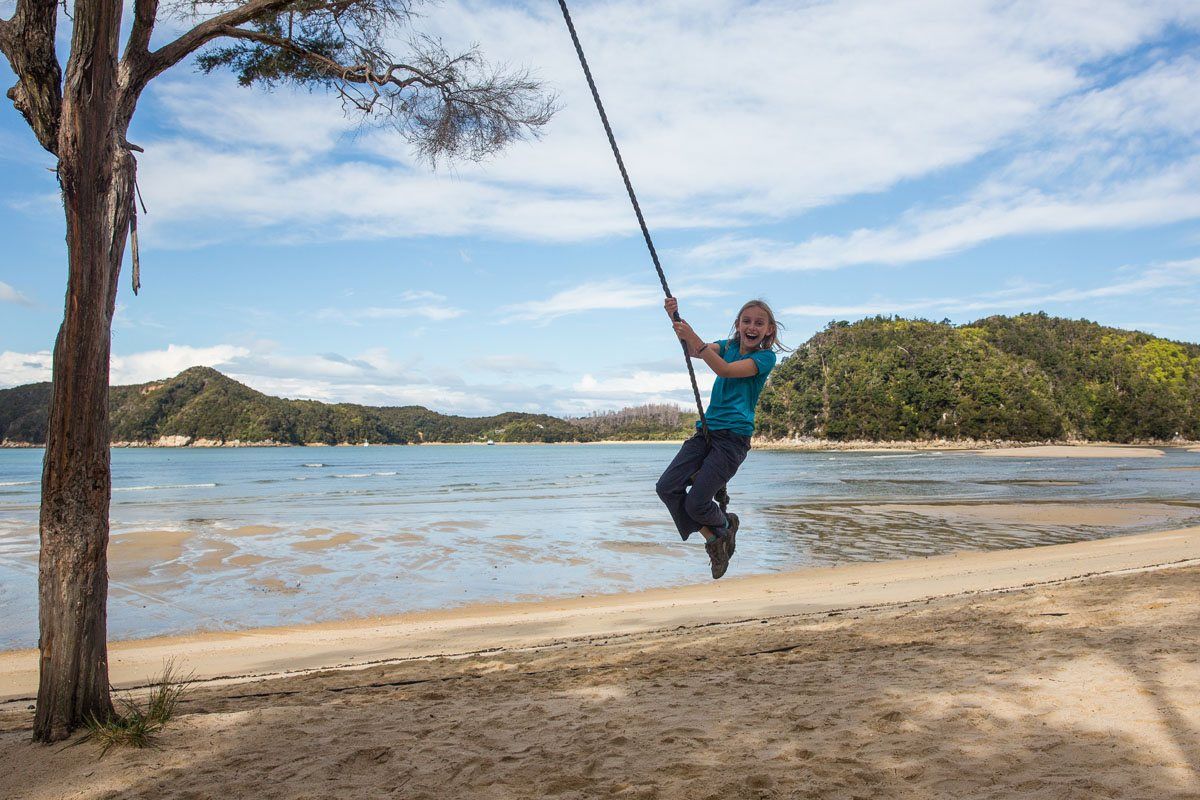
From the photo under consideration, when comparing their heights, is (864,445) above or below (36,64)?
below

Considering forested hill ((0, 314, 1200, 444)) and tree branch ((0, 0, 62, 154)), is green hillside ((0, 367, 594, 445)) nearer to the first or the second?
forested hill ((0, 314, 1200, 444))

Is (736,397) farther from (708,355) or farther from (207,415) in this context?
(207,415)

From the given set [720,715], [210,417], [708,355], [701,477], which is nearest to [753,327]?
[708,355]

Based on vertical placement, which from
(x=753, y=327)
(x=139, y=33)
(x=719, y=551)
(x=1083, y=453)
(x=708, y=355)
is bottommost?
(x=1083, y=453)

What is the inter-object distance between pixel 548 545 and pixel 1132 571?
418 inches

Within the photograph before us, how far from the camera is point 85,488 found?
13.1ft

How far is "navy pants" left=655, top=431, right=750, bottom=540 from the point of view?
5527mm

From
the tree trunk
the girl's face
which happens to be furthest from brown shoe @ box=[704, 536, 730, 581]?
the tree trunk

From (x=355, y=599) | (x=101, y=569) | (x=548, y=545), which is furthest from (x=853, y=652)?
(x=548, y=545)

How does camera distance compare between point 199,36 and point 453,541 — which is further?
point 453,541

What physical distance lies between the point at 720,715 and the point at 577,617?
18.0 feet

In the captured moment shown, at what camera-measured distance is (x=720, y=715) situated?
14.0ft

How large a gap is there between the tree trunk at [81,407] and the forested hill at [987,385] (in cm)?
12080

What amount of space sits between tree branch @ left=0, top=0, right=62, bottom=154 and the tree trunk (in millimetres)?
113
